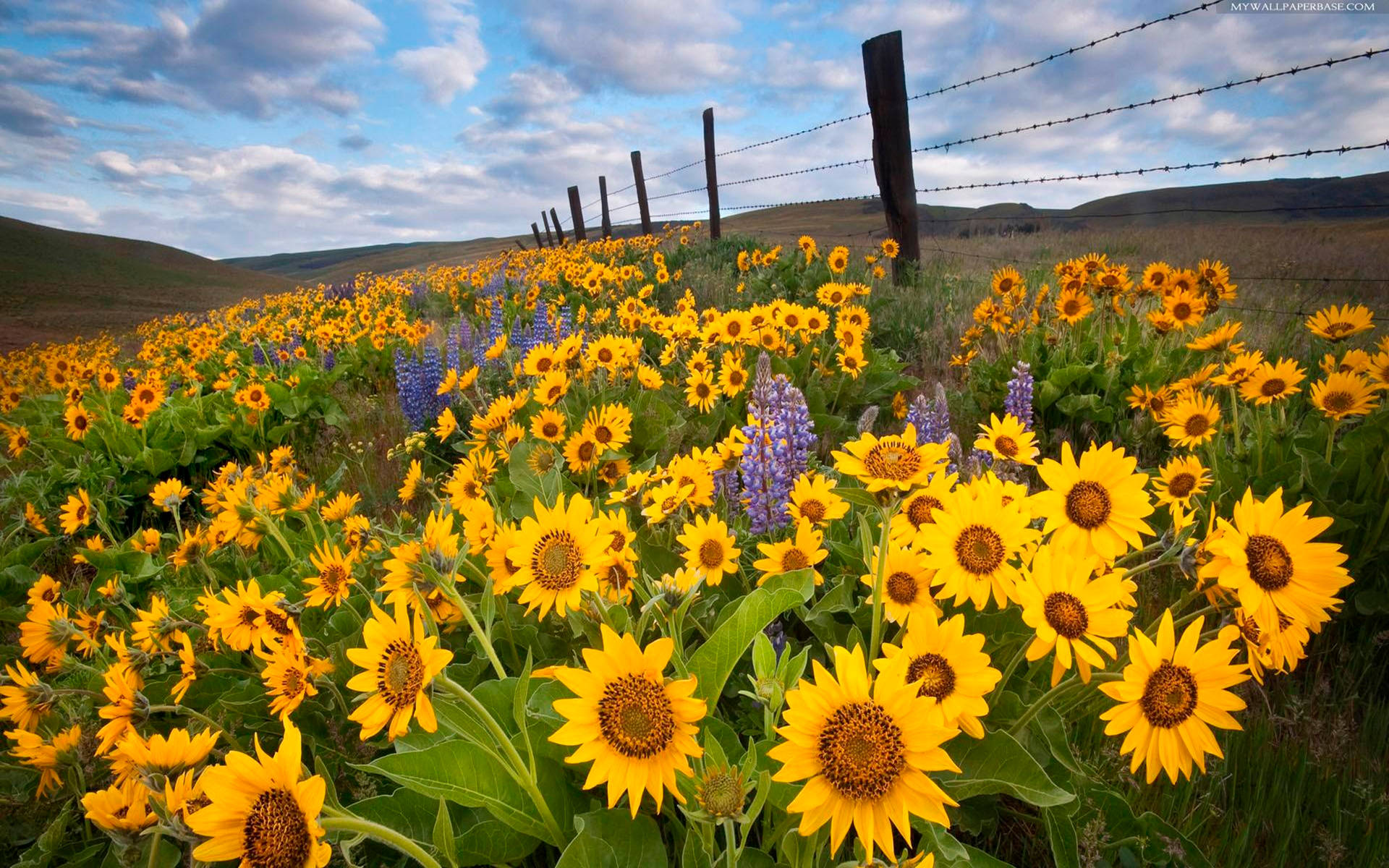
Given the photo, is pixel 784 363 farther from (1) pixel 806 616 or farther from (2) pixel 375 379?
(2) pixel 375 379

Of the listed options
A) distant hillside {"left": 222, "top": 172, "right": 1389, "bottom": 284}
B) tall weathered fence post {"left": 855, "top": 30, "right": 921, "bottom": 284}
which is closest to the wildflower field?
tall weathered fence post {"left": 855, "top": 30, "right": 921, "bottom": 284}

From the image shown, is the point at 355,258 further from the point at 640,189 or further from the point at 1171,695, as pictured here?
the point at 1171,695

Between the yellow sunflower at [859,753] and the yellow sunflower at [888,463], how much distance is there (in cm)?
35

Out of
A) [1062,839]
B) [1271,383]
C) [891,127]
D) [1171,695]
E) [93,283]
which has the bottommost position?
[1062,839]

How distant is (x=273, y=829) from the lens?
794 mm

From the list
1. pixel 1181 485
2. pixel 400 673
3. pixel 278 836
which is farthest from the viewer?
pixel 1181 485

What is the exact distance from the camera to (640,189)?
1542 cm

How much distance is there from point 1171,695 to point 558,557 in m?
0.97

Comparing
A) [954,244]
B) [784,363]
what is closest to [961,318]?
[784,363]

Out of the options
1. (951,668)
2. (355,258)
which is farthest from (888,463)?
(355,258)

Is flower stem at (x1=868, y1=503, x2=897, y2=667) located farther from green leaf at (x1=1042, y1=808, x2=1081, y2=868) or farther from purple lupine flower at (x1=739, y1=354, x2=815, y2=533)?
purple lupine flower at (x1=739, y1=354, x2=815, y2=533)

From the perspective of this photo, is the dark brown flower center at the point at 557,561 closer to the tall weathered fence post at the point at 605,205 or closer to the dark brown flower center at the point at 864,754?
the dark brown flower center at the point at 864,754

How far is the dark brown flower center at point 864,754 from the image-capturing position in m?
0.82

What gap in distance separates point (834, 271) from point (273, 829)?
242 inches
